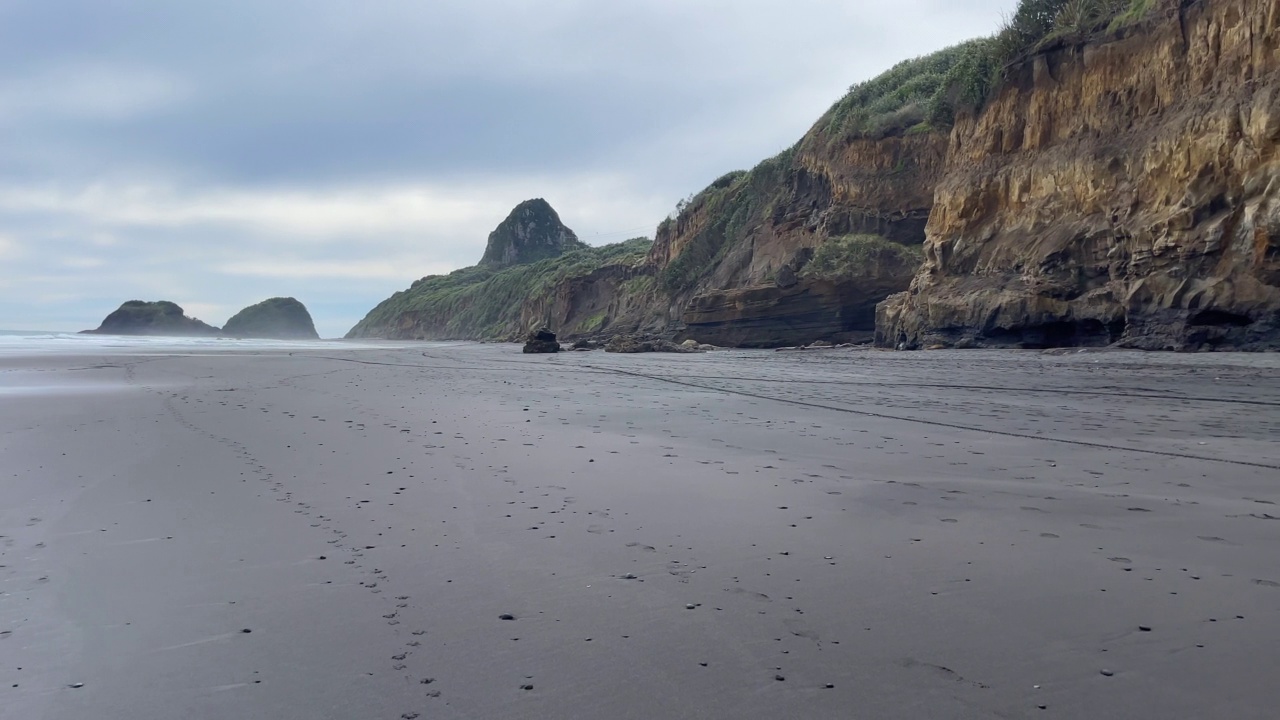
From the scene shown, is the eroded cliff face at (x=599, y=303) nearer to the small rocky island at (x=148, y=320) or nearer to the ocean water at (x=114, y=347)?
the ocean water at (x=114, y=347)

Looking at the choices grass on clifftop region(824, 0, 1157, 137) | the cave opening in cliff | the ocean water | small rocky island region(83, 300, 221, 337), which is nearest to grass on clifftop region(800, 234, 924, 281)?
grass on clifftop region(824, 0, 1157, 137)

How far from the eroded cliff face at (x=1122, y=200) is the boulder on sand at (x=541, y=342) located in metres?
12.0

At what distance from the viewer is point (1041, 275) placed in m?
19.5

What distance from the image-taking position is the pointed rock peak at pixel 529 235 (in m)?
138

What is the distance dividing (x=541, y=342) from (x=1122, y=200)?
63.3ft

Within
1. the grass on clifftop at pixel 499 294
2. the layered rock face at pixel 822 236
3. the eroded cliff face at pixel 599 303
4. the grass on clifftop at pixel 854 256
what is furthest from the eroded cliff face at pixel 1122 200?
the grass on clifftop at pixel 499 294

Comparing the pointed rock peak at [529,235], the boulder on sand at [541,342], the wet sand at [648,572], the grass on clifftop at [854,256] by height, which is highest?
the pointed rock peak at [529,235]

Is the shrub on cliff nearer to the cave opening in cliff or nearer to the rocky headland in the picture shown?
the rocky headland

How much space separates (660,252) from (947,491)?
50154 millimetres

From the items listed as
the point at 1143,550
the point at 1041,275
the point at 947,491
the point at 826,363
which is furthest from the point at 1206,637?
the point at 1041,275

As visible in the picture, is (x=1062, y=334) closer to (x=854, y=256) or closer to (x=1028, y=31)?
(x=1028, y=31)

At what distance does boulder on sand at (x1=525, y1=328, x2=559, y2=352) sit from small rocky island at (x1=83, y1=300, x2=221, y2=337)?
304 ft

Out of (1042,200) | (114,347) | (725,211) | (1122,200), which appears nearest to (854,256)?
(1042,200)

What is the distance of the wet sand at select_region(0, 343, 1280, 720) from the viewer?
2.09m
